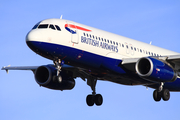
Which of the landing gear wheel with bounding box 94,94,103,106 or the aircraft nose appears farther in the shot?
the landing gear wheel with bounding box 94,94,103,106

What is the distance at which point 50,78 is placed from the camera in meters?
40.0

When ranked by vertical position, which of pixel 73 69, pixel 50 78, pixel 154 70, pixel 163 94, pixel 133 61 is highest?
pixel 133 61

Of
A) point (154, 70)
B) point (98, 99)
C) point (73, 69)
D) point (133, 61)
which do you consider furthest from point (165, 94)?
point (73, 69)

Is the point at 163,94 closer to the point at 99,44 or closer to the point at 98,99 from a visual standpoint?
the point at 98,99

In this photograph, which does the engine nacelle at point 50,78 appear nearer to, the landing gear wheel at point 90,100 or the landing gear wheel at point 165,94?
the landing gear wheel at point 90,100

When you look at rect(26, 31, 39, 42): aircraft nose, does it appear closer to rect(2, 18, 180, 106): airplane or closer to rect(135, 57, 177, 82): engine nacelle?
rect(2, 18, 180, 106): airplane

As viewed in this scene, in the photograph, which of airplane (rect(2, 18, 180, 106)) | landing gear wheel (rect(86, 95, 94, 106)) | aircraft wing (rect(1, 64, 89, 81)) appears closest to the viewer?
airplane (rect(2, 18, 180, 106))

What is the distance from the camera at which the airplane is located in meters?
33.4

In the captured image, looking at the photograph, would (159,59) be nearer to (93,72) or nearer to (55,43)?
(93,72)

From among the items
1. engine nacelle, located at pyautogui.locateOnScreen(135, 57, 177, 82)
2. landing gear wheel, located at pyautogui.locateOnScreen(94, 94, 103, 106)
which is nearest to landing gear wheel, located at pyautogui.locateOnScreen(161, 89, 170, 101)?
engine nacelle, located at pyautogui.locateOnScreen(135, 57, 177, 82)

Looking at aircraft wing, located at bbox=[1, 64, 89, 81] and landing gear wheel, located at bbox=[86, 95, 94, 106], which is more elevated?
aircraft wing, located at bbox=[1, 64, 89, 81]

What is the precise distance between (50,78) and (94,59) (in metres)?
6.69

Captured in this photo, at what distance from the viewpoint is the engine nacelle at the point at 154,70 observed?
35.3 meters

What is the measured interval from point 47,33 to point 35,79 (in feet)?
29.3
